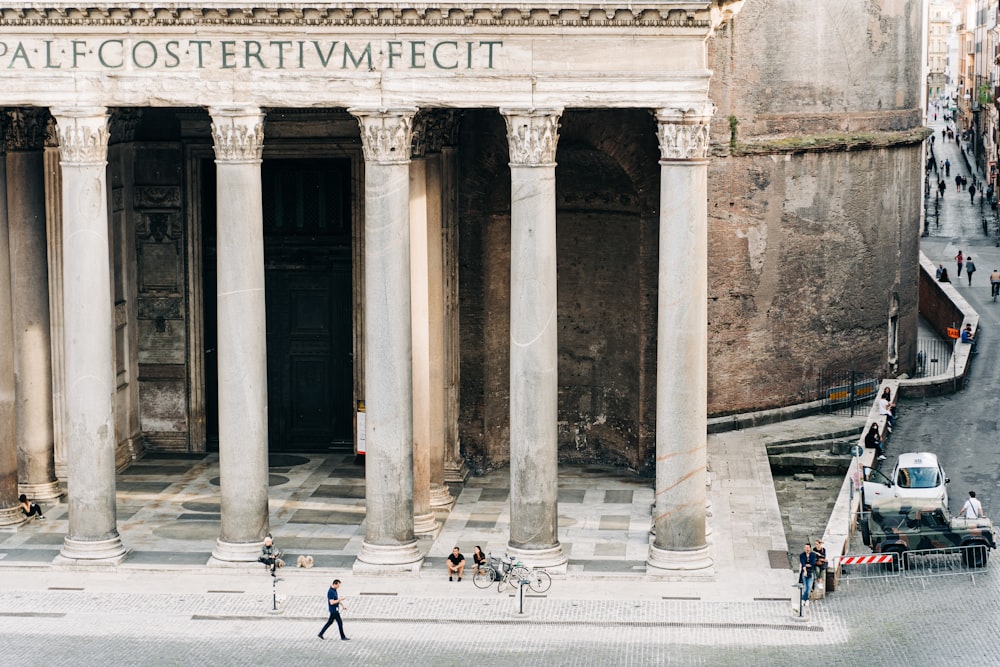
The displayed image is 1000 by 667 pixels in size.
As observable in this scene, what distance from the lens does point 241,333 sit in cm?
3931

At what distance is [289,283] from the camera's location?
49.6 metres

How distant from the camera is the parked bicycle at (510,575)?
39.0 metres

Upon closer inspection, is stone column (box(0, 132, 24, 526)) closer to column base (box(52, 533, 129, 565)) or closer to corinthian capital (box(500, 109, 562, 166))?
column base (box(52, 533, 129, 565))

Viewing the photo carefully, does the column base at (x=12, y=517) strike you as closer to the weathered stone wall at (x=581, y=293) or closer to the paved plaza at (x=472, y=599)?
the paved plaza at (x=472, y=599)

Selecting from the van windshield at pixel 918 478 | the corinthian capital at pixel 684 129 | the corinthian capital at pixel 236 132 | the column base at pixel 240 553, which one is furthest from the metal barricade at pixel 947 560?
the corinthian capital at pixel 236 132

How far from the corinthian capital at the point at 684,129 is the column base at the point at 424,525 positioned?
404 inches

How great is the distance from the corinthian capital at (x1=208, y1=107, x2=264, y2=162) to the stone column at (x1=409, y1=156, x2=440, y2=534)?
474 cm

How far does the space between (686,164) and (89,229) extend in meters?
12.1

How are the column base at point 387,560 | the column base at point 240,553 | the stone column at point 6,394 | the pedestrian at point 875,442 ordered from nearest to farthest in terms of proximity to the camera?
1. the column base at point 387,560
2. the column base at point 240,553
3. the stone column at point 6,394
4. the pedestrian at point 875,442

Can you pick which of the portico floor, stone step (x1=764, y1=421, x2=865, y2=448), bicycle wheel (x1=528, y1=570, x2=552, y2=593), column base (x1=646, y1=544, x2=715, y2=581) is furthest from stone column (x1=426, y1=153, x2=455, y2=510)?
stone step (x1=764, y1=421, x2=865, y2=448)

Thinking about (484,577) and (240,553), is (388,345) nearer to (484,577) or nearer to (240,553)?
(484,577)

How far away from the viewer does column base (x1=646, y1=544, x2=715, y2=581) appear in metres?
39.4

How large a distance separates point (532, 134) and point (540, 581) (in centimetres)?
896

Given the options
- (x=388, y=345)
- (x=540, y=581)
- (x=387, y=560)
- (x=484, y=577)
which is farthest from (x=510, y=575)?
(x=388, y=345)
